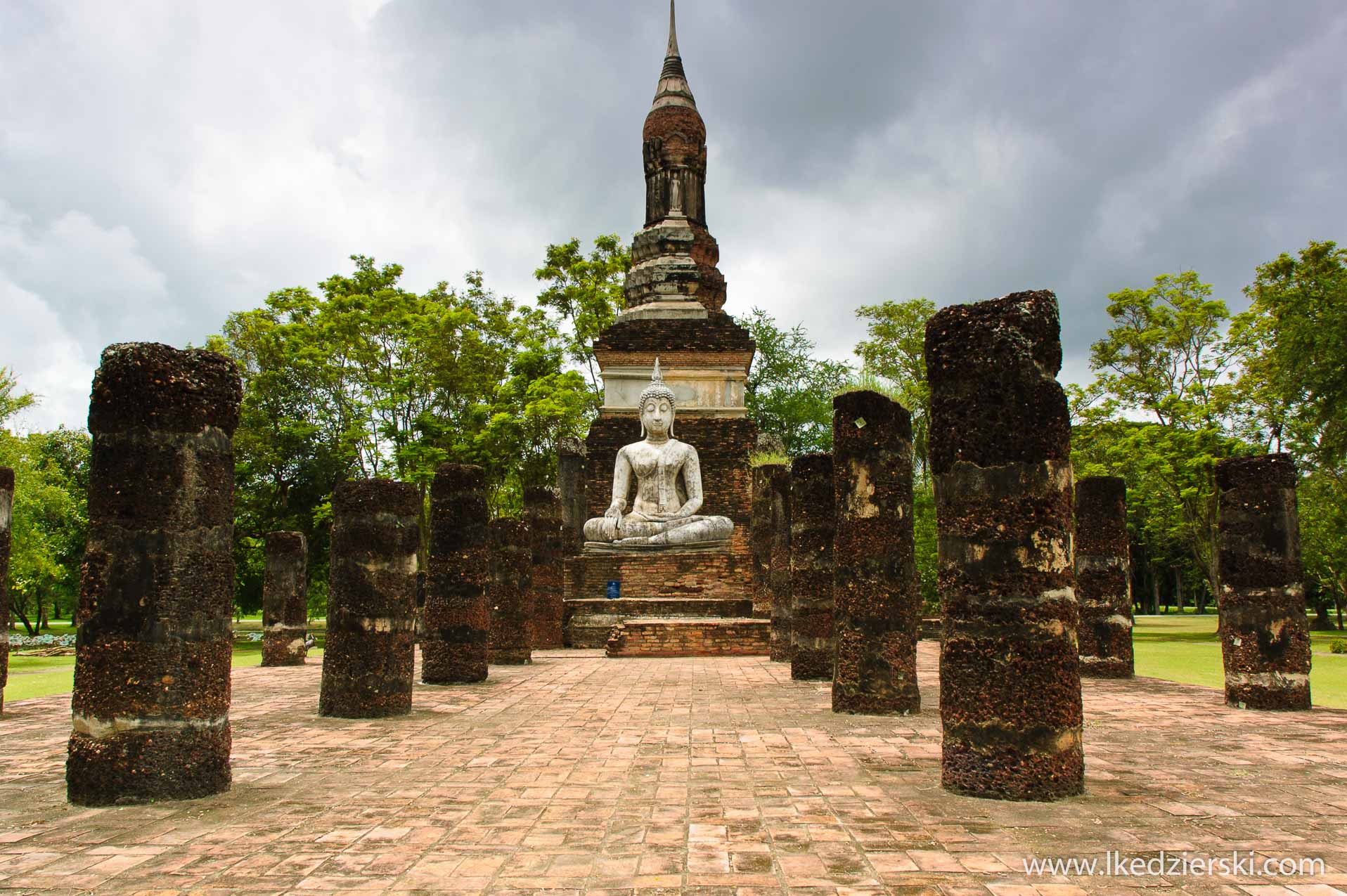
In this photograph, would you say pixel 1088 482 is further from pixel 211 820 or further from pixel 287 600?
pixel 287 600

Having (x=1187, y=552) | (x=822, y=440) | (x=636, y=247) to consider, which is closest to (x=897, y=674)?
(x=636, y=247)

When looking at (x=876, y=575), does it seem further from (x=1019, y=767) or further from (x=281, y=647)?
(x=281, y=647)

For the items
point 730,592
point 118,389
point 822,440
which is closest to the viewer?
point 118,389

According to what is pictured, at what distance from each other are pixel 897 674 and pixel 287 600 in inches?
442

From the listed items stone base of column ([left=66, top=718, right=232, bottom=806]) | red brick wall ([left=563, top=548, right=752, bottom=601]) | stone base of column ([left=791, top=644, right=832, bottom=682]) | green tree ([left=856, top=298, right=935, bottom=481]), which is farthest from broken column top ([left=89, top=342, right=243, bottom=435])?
green tree ([left=856, top=298, right=935, bottom=481])

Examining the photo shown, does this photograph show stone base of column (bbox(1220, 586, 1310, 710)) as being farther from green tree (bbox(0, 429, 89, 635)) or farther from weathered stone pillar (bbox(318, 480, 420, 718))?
green tree (bbox(0, 429, 89, 635))

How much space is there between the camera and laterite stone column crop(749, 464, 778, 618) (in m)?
17.6

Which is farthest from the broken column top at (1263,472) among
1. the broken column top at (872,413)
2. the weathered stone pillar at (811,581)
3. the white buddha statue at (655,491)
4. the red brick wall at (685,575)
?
the white buddha statue at (655,491)

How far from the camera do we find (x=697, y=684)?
38.9 ft

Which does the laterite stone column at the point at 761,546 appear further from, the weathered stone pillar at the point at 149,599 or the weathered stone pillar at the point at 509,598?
the weathered stone pillar at the point at 149,599

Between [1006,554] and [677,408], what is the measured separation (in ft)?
60.6

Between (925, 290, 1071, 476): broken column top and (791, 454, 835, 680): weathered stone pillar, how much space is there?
586cm

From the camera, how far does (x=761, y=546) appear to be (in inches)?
706

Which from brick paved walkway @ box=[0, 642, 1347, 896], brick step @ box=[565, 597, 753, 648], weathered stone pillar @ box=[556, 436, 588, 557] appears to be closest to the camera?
brick paved walkway @ box=[0, 642, 1347, 896]
